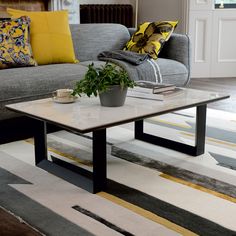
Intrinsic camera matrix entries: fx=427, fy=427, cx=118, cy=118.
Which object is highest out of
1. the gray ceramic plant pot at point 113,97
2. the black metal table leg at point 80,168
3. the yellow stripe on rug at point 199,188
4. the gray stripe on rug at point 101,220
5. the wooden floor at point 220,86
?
the gray ceramic plant pot at point 113,97

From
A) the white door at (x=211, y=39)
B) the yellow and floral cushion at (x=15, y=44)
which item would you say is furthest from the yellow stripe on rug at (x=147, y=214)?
the white door at (x=211, y=39)

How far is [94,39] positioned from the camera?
395cm

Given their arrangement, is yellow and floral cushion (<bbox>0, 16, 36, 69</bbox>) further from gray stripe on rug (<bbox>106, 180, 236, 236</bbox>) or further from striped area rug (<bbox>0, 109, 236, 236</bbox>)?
gray stripe on rug (<bbox>106, 180, 236, 236</bbox>)

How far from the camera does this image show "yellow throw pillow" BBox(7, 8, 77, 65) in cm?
351

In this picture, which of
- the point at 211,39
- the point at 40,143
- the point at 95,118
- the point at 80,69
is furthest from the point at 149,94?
the point at 211,39

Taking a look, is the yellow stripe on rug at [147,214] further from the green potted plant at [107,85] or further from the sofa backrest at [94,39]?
the sofa backrest at [94,39]

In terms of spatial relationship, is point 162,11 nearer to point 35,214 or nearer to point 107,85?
point 107,85

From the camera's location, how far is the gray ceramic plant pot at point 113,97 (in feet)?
7.23

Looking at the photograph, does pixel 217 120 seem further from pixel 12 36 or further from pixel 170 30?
pixel 12 36

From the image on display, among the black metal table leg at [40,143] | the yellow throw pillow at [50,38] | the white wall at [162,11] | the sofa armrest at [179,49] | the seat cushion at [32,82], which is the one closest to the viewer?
the black metal table leg at [40,143]

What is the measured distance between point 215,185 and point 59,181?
803 mm

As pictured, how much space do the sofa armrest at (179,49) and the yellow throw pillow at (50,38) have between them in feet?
2.98

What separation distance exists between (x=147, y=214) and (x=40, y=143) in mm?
840

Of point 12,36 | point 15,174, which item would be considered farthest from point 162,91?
point 12,36
